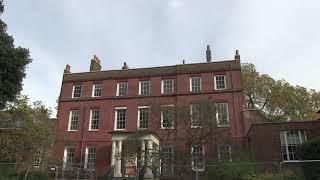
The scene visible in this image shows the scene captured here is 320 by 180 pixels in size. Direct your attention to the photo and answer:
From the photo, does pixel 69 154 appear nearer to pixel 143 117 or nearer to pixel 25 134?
pixel 143 117

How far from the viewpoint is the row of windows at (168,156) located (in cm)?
2673

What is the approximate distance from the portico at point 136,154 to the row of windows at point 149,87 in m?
6.61

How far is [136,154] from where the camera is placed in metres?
26.1

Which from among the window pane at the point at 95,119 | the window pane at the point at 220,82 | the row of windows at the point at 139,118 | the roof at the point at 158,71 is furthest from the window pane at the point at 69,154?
the window pane at the point at 220,82

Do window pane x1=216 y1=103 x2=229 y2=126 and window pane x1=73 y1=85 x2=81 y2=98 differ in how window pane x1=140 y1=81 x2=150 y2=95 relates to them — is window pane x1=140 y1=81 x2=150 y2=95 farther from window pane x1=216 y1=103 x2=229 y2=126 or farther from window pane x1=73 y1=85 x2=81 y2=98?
window pane x1=216 y1=103 x2=229 y2=126

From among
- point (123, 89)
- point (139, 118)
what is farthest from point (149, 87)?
point (139, 118)

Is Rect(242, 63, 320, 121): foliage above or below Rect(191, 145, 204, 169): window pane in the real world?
above

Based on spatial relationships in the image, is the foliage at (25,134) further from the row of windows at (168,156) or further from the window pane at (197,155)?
the window pane at (197,155)

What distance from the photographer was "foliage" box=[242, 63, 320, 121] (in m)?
43.9

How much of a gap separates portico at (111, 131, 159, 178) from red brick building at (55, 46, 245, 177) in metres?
0.26

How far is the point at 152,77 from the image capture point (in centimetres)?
3691

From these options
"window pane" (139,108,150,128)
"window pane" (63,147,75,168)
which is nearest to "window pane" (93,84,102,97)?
"window pane" (139,108,150,128)

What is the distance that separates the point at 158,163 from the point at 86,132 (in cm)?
1259

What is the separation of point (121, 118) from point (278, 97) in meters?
19.9
